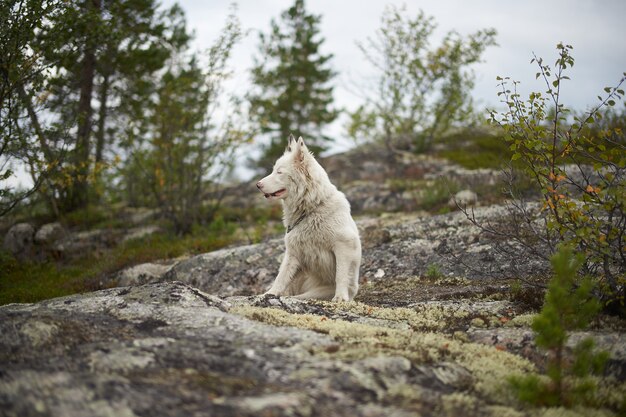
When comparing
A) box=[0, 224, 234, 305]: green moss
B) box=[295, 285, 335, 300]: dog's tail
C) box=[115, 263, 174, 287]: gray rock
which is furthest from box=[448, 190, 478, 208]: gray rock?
box=[115, 263, 174, 287]: gray rock

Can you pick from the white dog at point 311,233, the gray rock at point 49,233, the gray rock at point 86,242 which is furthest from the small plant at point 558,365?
the gray rock at point 49,233

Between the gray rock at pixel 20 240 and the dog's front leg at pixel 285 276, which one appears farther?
the gray rock at pixel 20 240

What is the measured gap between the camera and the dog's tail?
7.07 meters

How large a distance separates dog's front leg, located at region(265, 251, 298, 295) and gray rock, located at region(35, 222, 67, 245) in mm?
10583

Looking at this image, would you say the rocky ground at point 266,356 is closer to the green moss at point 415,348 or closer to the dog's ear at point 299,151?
the green moss at point 415,348

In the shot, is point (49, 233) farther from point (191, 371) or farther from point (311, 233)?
point (191, 371)

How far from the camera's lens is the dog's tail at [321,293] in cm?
707

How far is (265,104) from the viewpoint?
49.8 feet

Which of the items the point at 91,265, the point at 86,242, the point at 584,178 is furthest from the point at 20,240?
the point at 584,178

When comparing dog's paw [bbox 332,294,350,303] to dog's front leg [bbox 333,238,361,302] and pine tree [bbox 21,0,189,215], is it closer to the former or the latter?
dog's front leg [bbox 333,238,361,302]

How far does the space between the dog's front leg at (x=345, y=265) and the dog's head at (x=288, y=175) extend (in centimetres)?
126

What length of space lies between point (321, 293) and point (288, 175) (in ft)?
6.29

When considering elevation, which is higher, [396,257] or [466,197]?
[466,197]

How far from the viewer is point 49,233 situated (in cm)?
1508
